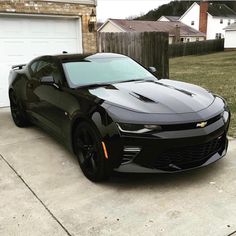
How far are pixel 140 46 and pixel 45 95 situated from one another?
5.31 m

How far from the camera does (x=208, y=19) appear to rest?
176ft

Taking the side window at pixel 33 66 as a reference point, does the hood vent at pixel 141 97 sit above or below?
below

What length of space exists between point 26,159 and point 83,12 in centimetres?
564

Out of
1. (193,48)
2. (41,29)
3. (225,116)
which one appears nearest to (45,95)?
(225,116)

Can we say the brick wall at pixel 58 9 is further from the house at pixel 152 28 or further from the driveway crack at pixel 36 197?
the house at pixel 152 28

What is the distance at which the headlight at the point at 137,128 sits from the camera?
3467mm

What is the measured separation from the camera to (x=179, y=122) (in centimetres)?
352

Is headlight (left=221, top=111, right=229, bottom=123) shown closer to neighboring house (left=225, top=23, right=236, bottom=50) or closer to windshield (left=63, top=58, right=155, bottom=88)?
windshield (left=63, top=58, right=155, bottom=88)

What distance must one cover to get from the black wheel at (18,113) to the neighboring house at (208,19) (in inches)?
2020

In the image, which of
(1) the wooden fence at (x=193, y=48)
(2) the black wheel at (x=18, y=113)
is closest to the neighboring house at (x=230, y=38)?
(1) the wooden fence at (x=193, y=48)

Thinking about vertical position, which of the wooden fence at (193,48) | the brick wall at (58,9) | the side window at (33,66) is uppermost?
the brick wall at (58,9)

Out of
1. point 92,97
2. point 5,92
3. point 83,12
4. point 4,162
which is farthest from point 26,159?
point 83,12

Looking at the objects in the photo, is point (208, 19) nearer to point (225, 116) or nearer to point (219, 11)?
point (219, 11)

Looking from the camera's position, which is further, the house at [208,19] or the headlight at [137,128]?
the house at [208,19]
